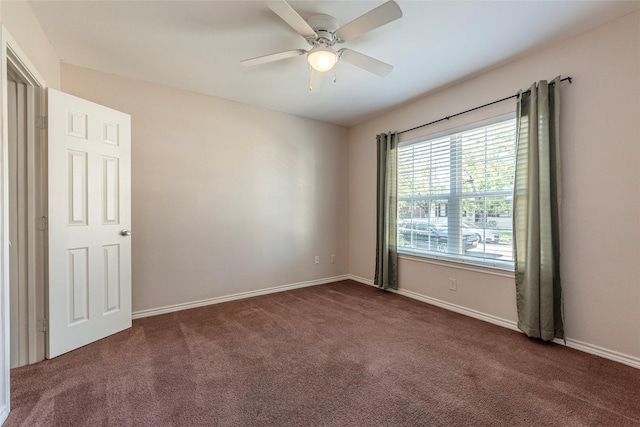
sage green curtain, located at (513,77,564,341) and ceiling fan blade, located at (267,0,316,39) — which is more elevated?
ceiling fan blade, located at (267,0,316,39)

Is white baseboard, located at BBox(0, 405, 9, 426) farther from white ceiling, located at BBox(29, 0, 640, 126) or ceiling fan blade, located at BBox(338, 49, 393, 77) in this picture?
ceiling fan blade, located at BBox(338, 49, 393, 77)

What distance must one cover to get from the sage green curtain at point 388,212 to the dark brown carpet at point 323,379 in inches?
43.6

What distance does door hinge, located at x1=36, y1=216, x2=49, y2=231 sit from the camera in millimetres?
2132

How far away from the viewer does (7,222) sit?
1.58 metres

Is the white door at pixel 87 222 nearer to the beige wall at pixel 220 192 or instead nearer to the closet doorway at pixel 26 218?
the closet doorway at pixel 26 218

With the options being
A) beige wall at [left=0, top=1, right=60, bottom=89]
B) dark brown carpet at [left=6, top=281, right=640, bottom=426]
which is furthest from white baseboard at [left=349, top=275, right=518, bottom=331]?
beige wall at [left=0, top=1, right=60, bottom=89]

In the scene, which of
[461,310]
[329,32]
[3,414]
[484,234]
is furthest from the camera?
[461,310]

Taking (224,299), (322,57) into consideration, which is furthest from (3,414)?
(322,57)

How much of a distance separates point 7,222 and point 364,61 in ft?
8.40

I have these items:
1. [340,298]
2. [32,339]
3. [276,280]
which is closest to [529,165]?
[340,298]

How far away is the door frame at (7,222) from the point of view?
1.53 m

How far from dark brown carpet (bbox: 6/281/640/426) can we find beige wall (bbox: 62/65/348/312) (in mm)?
789

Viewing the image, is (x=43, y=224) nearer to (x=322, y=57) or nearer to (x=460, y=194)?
(x=322, y=57)

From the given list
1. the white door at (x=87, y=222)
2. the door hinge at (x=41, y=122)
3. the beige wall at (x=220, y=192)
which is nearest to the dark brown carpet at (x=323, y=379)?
the white door at (x=87, y=222)
